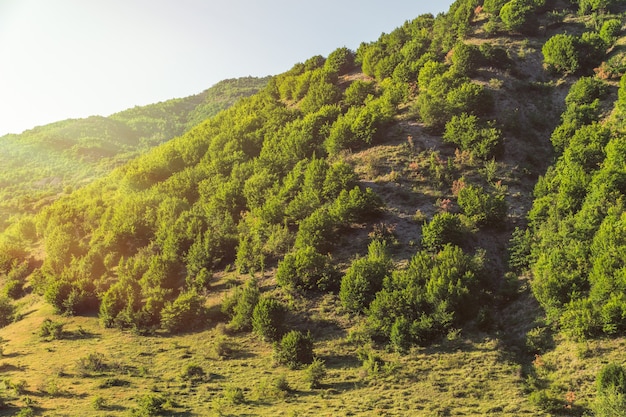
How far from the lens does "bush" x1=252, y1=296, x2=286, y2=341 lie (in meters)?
31.0

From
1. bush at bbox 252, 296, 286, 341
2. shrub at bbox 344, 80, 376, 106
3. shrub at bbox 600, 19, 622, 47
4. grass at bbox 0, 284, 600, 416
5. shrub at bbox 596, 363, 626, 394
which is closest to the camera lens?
shrub at bbox 596, 363, 626, 394

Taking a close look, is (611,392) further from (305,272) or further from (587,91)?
(587,91)

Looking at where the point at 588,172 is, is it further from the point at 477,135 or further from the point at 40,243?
the point at 40,243

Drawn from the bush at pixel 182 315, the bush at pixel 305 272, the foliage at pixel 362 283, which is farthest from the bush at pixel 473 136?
the bush at pixel 182 315

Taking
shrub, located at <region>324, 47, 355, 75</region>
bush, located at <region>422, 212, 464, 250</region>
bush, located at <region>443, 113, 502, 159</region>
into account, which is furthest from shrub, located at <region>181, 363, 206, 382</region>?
shrub, located at <region>324, 47, 355, 75</region>

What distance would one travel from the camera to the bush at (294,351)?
28.6 meters

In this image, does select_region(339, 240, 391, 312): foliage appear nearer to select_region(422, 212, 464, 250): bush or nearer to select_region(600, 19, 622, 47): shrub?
select_region(422, 212, 464, 250): bush

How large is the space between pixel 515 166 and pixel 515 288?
1795 centimetres

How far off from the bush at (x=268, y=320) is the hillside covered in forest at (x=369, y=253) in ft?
0.51

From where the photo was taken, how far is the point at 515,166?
1801 inches

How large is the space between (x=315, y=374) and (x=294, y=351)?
8.37 ft

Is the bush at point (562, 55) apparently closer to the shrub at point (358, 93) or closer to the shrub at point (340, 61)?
the shrub at point (358, 93)

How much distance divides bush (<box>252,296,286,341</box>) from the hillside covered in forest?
15 cm

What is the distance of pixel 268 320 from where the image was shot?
3092cm
